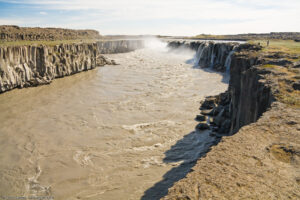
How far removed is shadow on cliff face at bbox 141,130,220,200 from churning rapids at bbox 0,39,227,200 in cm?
5

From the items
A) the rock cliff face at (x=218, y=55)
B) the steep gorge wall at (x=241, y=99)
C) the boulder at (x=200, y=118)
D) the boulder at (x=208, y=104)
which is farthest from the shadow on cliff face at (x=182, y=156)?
the rock cliff face at (x=218, y=55)

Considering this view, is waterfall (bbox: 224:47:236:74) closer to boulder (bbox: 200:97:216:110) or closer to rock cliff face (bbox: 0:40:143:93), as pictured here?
boulder (bbox: 200:97:216:110)

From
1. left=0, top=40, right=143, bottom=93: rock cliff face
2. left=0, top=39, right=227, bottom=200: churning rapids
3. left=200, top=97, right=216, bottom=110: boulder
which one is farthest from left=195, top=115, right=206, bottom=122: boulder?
left=0, top=40, right=143, bottom=93: rock cliff face

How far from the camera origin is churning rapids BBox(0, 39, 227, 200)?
1095 cm

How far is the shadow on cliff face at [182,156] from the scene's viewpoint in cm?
1033

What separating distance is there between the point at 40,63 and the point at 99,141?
2157 centimetres

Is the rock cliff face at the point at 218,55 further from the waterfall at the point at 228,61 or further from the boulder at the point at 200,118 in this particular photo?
the boulder at the point at 200,118

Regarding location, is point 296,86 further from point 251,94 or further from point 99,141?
point 99,141

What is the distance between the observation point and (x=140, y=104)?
22.4 m

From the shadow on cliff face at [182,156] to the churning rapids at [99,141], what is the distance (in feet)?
0.16

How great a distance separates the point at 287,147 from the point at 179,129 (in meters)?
10.9

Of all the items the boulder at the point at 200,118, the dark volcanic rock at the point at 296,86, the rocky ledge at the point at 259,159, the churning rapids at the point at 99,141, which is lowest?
the churning rapids at the point at 99,141

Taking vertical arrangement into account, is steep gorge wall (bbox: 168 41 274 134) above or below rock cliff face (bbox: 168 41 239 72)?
below

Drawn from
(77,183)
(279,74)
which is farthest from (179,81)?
(77,183)
